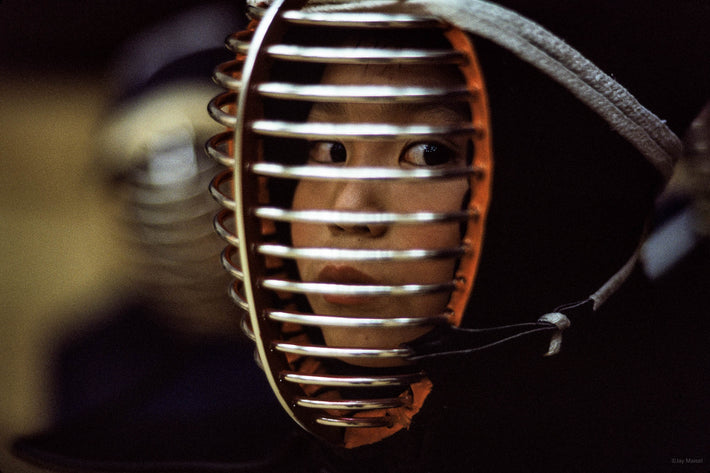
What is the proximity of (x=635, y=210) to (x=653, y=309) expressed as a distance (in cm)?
21

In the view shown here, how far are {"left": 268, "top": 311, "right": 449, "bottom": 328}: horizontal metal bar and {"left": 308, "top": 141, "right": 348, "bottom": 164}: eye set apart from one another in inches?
6.6

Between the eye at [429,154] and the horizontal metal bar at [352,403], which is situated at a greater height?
the eye at [429,154]

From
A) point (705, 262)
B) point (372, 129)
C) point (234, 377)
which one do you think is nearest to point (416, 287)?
point (372, 129)

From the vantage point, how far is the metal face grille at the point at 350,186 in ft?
1.69

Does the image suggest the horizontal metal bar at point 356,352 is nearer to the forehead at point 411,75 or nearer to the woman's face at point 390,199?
the woman's face at point 390,199

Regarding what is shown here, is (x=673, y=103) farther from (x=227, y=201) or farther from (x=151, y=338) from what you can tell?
(x=151, y=338)

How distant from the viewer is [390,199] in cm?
58

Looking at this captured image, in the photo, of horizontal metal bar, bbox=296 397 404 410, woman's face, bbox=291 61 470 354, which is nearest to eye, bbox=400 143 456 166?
woman's face, bbox=291 61 470 354

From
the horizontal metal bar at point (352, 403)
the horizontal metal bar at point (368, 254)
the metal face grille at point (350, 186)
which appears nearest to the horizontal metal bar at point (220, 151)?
the metal face grille at point (350, 186)

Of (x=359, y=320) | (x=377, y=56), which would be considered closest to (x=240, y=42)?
(x=377, y=56)

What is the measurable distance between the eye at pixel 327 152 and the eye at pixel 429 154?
0.07 meters

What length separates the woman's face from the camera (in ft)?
1.88

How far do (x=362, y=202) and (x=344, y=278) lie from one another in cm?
9

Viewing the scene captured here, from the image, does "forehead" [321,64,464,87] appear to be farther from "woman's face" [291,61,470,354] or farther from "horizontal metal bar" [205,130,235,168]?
"horizontal metal bar" [205,130,235,168]
